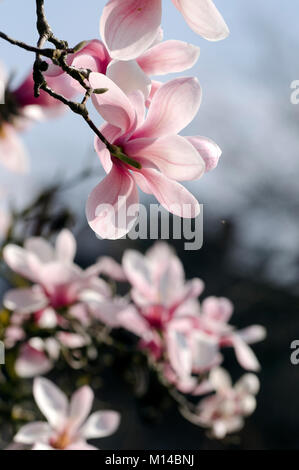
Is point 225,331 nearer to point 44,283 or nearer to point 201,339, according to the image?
point 201,339

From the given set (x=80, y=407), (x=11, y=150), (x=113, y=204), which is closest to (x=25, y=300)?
(x=80, y=407)

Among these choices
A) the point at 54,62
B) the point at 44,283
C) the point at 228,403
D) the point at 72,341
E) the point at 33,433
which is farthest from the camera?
the point at 228,403

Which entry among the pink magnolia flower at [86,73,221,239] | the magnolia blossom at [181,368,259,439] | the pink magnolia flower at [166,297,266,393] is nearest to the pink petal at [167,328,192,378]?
the pink magnolia flower at [166,297,266,393]

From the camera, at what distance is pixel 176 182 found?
0.31 m

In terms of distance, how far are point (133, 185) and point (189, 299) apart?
1.37ft

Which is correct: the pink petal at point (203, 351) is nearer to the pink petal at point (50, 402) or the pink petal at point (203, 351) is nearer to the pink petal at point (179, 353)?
the pink petal at point (179, 353)

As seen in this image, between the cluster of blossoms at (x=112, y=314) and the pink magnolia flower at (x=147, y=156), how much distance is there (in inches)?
12.3

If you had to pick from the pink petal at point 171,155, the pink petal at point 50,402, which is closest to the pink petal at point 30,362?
the pink petal at point 50,402

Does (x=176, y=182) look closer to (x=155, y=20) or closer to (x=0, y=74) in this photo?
(x=155, y=20)

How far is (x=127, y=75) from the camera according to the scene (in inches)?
11.9

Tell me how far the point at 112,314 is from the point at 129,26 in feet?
1.34

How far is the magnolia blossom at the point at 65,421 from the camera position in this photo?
546 mm
